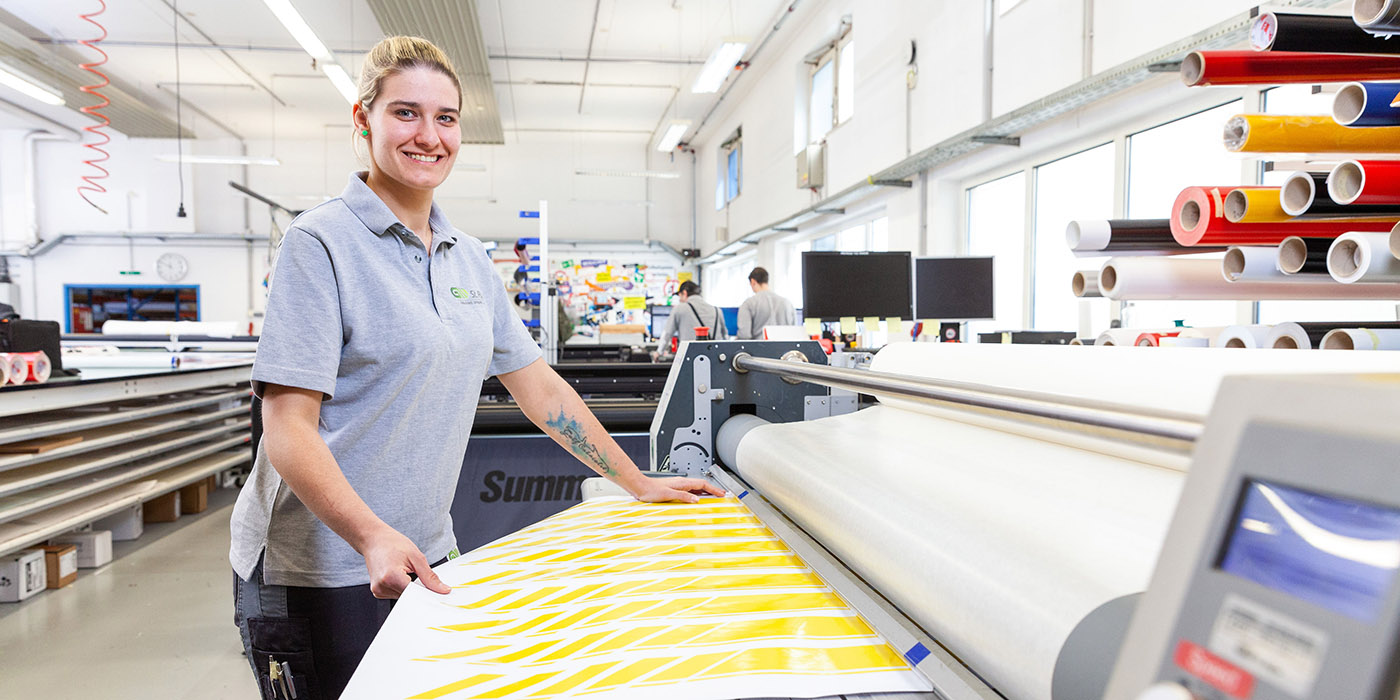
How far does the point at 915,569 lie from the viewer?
88cm

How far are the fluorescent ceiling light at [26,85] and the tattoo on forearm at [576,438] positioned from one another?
8231 millimetres

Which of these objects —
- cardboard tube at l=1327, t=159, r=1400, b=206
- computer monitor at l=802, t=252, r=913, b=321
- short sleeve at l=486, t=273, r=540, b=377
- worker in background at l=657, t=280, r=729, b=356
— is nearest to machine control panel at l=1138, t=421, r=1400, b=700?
cardboard tube at l=1327, t=159, r=1400, b=206

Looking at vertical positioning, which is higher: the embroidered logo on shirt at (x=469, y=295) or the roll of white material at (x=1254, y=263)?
the roll of white material at (x=1254, y=263)

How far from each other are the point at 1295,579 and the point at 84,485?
457cm

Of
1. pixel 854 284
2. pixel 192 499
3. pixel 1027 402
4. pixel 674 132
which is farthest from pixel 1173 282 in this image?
pixel 674 132

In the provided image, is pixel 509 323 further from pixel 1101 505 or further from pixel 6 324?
pixel 6 324

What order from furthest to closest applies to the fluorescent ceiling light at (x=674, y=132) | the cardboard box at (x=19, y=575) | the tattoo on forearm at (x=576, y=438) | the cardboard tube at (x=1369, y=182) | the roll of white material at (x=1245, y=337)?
the fluorescent ceiling light at (x=674, y=132)
the cardboard box at (x=19, y=575)
the tattoo on forearm at (x=576, y=438)
the roll of white material at (x=1245, y=337)
the cardboard tube at (x=1369, y=182)

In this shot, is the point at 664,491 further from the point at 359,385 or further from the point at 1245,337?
the point at 1245,337

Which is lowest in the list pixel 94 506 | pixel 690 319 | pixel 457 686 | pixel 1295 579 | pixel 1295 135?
pixel 94 506

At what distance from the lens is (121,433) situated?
13.0ft

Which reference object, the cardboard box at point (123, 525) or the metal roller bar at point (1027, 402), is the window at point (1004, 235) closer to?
the metal roller bar at point (1027, 402)

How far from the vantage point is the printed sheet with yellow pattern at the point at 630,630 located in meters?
0.80

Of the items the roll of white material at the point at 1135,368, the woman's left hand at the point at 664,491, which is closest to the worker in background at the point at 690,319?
the woman's left hand at the point at 664,491

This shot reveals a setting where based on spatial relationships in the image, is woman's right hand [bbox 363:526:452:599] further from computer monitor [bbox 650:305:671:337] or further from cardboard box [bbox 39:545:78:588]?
computer monitor [bbox 650:305:671:337]
